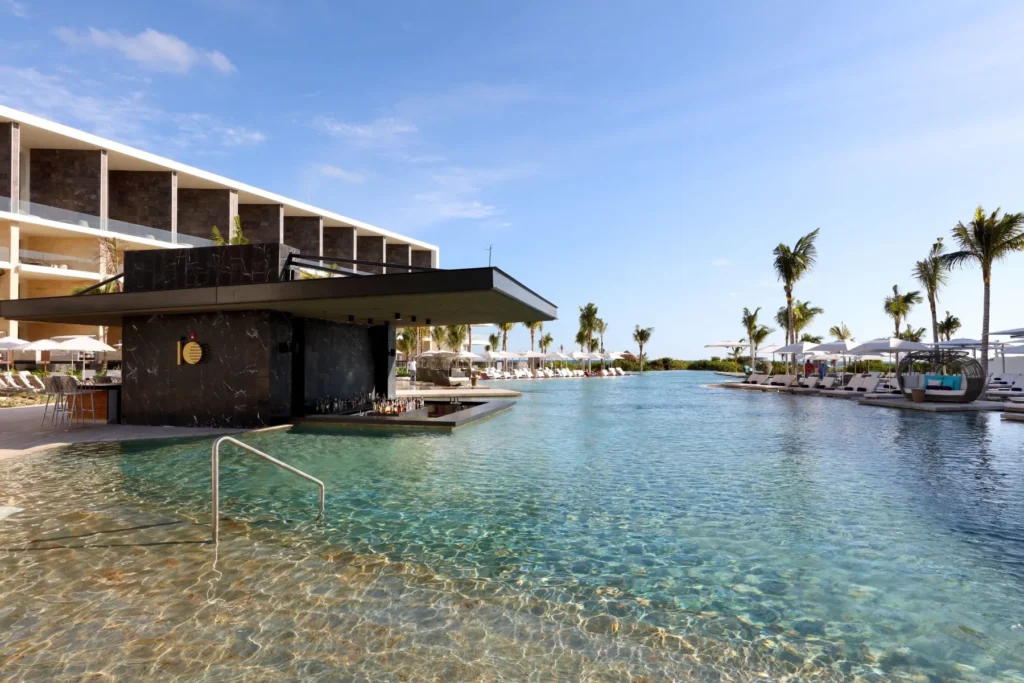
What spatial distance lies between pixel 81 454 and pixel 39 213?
29.1m

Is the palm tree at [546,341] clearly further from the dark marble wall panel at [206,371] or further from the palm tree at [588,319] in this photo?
the dark marble wall panel at [206,371]

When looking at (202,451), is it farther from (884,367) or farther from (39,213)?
(884,367)

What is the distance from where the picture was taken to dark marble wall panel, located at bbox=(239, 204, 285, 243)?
45469 millimetres

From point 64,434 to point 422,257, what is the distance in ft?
183

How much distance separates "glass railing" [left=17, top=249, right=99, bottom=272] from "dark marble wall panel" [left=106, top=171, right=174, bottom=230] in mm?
5027

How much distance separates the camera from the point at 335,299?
10.6 meters

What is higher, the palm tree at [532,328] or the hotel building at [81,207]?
the hotel building at [81,207]

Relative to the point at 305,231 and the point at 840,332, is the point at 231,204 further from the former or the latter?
the point at 840,332

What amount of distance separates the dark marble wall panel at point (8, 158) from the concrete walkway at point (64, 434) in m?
22.2

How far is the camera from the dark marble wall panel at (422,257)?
6481cm

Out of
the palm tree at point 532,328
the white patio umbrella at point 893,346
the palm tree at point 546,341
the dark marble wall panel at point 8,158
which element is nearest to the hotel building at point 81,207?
the dark marble wall panel at point 8,158

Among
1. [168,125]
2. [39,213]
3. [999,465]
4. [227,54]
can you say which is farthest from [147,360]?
[39,213]

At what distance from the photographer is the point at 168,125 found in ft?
70.7

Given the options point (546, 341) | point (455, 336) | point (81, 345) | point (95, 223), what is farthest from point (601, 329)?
point (81, 345)
